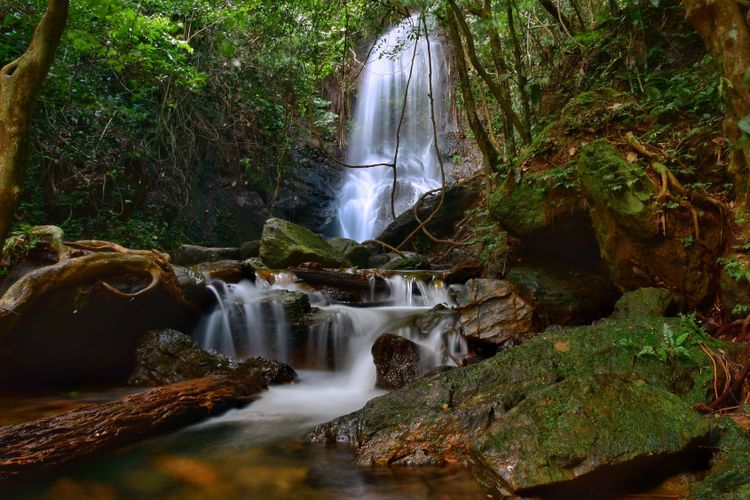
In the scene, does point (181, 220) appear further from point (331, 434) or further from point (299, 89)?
point (331, 434)

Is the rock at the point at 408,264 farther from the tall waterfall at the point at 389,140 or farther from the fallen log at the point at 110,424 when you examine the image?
the fallen log at the point at 110,424

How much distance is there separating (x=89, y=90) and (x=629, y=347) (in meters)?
9.44

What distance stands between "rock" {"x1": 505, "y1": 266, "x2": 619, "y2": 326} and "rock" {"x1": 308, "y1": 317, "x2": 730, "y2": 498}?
175 cm

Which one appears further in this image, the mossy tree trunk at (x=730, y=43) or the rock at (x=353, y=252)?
the rock at (x=353, y=252)

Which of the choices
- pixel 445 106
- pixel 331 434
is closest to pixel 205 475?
pixel 331 434

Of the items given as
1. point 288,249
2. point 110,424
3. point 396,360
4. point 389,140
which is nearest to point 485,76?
point 396,360

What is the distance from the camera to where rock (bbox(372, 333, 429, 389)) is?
5664 millimetres

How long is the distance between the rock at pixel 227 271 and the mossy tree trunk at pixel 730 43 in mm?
6733

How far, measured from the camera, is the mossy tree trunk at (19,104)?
397cm

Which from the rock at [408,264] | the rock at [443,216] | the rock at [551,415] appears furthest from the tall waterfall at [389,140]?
the rock at [551,415]

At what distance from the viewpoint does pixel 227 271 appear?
7.99 meters

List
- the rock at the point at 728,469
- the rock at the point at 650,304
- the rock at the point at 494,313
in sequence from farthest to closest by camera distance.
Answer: the rock at the point at 494,313
the rock at the point at 650,304
the rock at the point at 728,469

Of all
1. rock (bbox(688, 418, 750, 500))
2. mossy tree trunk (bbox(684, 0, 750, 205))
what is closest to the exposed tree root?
rock (bbox(688, 418, 750, 500))

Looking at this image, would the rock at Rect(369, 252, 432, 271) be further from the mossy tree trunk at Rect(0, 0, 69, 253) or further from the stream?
the mossy tree trunk at Rect(0, 0, 69, 253)
